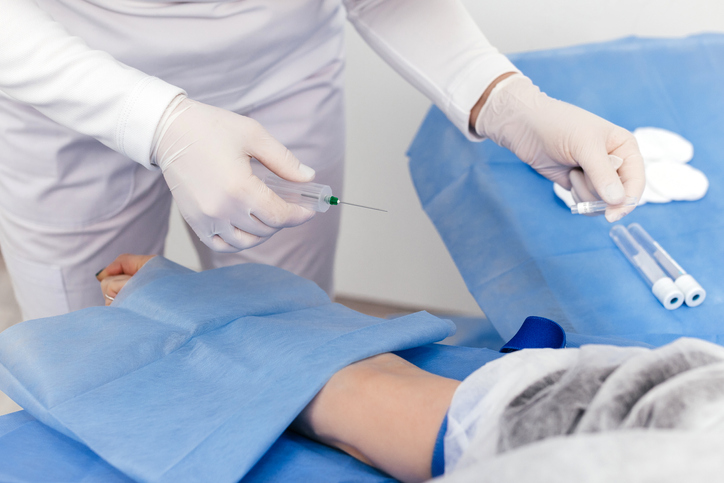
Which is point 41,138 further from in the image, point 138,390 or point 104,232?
point 138,390

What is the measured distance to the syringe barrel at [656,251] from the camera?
1.01 m

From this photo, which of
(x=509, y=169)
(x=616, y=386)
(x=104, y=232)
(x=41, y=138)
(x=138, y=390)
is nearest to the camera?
(x=616, y=386)

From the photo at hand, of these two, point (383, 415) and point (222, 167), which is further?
point (222, 167)

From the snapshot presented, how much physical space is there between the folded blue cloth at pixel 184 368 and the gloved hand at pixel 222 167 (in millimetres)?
143

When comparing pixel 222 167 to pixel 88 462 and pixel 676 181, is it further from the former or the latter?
pixel 676 181

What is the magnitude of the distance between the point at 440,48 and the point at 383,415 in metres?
0.73

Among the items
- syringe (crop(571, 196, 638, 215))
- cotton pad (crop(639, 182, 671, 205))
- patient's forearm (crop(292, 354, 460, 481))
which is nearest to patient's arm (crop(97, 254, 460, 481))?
patient's forearm (crop(292, 354, 460, 481))

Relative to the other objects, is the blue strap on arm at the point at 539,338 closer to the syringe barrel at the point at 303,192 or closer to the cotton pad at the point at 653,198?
the syringe barrel at the point at 303,192

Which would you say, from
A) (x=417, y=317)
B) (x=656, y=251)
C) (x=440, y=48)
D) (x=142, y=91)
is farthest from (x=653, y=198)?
(x=142, y=91)

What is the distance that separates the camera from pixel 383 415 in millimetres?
606

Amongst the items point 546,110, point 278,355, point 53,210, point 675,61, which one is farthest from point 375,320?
point 675,61

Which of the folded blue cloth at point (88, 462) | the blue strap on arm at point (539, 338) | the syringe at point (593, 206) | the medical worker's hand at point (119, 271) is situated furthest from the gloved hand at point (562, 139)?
the medical worker's hand at point (119, 271)

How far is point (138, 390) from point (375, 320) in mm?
336

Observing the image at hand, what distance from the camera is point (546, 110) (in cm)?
96
